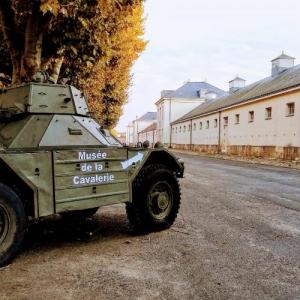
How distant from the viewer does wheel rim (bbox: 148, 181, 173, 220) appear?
613cm

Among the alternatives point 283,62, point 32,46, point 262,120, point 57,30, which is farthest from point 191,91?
point 32,46

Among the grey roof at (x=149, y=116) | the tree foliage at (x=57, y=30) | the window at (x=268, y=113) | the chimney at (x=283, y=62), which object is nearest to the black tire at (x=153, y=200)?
the tree foliage at (x=57, y=30)

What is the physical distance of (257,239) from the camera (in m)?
5.72

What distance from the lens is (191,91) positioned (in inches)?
2675

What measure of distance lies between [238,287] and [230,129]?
3315cm

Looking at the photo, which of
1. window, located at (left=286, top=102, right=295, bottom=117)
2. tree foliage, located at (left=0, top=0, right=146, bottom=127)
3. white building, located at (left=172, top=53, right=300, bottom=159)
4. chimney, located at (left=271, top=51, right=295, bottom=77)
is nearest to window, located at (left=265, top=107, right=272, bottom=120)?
white building, located at (left=172, top=53, right=300, bottom=159)

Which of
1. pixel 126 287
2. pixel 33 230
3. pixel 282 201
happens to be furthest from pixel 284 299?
pixel 282 201

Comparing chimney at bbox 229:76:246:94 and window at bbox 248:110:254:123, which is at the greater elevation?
chimney at bbox 229:76:246:94

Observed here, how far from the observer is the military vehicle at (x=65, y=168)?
455cm

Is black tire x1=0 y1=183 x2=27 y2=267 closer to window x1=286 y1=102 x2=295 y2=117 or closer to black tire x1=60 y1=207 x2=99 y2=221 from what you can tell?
black tire x1=60 y1=207 x2=99 y2=221

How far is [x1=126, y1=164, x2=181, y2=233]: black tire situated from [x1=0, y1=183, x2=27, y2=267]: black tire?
187 centimetres

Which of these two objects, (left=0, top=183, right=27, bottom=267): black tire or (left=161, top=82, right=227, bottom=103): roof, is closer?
(left=0, top=183, right=27, bottom=267): black tire

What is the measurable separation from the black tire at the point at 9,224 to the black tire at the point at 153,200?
1.87m

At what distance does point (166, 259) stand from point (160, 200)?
1555 millimetres
